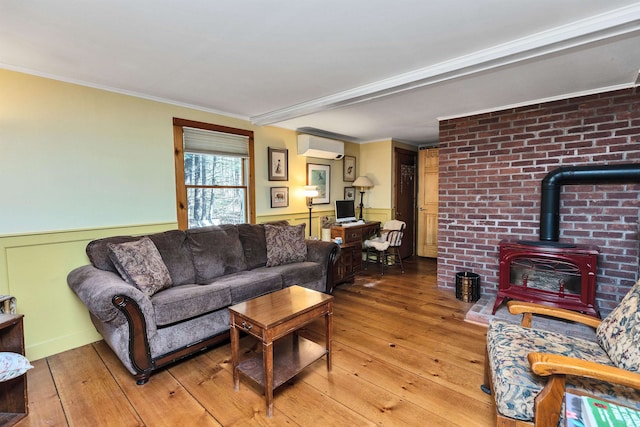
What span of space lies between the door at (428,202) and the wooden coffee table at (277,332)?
13.1ft

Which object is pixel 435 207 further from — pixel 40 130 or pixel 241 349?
pixel 40 130

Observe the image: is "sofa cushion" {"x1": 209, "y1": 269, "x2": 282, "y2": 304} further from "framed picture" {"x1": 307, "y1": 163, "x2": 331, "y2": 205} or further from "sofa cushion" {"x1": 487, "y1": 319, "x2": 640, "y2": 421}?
"framed picture" {"x1": 307, "y1": 163, "x2": 331, "y2": 205}

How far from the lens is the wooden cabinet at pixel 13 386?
175 cm

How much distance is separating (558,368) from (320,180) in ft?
13.0

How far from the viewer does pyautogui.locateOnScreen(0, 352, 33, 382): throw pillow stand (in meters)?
1.57

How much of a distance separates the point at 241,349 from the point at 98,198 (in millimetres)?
1821

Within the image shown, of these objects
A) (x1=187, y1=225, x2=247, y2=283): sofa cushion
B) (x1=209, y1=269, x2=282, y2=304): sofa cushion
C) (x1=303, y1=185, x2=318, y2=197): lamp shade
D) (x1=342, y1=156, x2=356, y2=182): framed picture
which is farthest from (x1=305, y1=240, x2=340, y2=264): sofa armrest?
(x1=342, y1=156, x2=356, y2=182): framed picture

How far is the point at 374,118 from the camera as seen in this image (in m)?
3.88

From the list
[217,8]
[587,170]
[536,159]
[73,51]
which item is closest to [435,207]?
[536,159]

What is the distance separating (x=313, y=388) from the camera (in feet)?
6.61

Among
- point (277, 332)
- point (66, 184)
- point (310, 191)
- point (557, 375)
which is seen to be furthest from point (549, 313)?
point (66, 184)

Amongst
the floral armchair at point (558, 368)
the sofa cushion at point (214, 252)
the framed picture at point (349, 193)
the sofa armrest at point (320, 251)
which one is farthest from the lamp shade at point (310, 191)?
the floral armchair at point (558, 368)

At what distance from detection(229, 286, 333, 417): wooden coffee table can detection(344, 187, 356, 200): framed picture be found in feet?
10.6

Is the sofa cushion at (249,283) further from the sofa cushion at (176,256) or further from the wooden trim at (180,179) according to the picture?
the wooden trim at (180,179)
